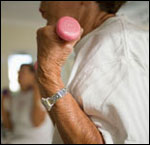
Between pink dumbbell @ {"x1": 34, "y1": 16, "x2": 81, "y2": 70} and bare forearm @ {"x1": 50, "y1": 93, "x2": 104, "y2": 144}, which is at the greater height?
pink dumbbell @ {"x1": 34, "y1": 16, "x2": 81, "y2": 70}

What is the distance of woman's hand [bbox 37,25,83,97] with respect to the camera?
38 cm

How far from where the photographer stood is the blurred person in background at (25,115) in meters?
0.45

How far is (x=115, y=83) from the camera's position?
423 millimetres

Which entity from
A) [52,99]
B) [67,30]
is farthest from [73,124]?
[67,30]

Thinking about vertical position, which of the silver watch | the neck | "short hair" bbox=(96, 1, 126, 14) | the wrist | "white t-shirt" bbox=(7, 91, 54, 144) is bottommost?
"white t-shirt" bbox=(7, 91, 54, 144)

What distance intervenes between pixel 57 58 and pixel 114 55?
120 millimetres

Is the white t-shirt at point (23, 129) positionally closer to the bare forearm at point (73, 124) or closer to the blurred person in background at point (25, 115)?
the blurred person in background at point (25, 115)

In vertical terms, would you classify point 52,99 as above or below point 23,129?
above

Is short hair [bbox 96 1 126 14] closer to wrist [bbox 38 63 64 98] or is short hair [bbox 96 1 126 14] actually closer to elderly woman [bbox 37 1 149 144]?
elderly woman [bbox 37 1 149 144]

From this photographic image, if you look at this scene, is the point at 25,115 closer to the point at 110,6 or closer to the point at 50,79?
the point at 50,79

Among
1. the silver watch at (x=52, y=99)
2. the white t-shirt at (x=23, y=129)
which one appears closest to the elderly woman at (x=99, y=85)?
the silver watch at (x=52, y=99)

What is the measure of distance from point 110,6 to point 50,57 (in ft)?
0.84

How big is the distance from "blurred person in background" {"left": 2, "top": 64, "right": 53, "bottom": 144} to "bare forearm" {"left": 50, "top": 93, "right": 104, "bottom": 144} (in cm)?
8

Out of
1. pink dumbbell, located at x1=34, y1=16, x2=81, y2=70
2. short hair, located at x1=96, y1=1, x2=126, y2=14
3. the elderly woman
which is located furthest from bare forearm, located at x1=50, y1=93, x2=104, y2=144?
short hair, located at x1=96, y1=1, x2=126, y2=14
